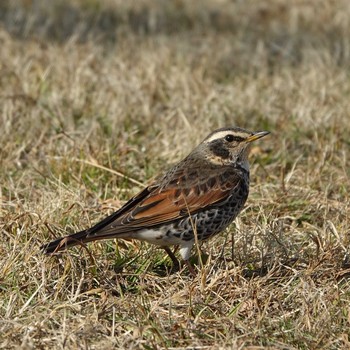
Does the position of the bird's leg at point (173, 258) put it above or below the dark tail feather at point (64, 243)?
below

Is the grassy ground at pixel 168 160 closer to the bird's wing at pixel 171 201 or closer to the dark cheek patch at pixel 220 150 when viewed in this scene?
the bird's wing at pixel 171 201

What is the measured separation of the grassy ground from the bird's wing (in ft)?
1.01

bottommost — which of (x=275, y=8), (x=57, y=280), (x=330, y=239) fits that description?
(x=275, y=8)

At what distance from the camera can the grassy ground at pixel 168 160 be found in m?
5.33

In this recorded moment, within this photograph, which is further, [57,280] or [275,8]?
[275,8]

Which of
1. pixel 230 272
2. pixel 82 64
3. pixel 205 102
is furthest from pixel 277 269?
pixel 82 64

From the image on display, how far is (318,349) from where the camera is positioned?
Result: 5.06 metres

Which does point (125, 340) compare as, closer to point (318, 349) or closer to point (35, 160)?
point (318, 349)

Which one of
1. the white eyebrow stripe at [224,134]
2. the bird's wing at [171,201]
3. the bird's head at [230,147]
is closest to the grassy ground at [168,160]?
the bird's wing at [171,201]

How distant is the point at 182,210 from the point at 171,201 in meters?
0.10

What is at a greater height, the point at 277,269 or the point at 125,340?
the point at 125,340

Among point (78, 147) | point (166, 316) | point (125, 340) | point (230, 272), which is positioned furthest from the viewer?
point (78, 147)

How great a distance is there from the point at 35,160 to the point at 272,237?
250 cm

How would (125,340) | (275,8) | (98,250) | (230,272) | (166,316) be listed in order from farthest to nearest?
(275,8), (98,250), (230,272), (166,316), (125,340)
